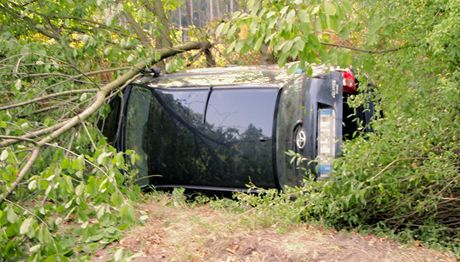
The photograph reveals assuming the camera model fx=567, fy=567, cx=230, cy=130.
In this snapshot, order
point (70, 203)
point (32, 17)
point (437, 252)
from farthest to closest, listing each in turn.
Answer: point (32, 17) → point (437, 252) → point (70, 203)

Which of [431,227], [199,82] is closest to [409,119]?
[431,227]

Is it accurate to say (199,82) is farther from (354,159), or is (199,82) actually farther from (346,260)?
(346,260)

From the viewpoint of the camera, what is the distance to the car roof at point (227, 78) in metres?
6.03

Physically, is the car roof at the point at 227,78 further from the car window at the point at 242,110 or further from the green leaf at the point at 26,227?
the green leaf at the point at 26,227

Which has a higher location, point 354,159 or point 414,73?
point 414,73

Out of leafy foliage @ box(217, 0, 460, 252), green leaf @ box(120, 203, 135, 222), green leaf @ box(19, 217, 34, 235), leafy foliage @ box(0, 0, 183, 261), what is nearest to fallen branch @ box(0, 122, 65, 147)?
leafy foliage @ box(0, 0, 183, 261)

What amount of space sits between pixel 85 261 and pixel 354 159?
2.35 m

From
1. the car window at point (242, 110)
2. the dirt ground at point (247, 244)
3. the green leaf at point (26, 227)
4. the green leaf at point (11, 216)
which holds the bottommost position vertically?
the dirt ground at point (247, 244)

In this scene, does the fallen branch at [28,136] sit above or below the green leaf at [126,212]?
above

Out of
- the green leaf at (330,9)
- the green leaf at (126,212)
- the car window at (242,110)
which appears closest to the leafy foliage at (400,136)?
the green leaf at (330,9)

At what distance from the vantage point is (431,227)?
15.6 ft

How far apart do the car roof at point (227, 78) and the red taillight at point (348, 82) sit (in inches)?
9.6

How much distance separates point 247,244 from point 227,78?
2522 mm

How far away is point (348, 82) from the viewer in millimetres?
5633
